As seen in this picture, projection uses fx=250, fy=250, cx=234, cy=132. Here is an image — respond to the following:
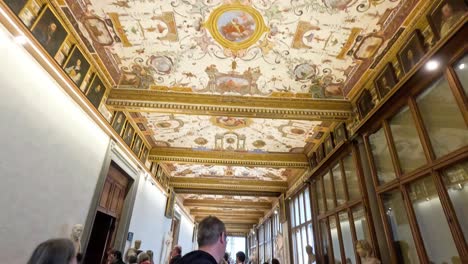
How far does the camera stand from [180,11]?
13.4ft

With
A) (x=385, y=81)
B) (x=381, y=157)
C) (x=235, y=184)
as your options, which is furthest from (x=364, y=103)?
(x=235, y=184)

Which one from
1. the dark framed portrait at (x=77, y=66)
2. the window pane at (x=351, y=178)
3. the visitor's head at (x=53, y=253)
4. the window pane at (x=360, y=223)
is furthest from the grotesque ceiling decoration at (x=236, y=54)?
the visitor's head at (x=53, y=253)

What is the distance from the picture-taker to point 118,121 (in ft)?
21.3

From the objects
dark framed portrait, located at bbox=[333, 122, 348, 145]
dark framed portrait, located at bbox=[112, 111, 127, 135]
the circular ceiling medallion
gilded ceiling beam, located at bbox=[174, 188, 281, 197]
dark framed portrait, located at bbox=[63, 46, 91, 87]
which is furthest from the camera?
gilded ceiling beam, located at bbox=[174, 188, 281, 197]

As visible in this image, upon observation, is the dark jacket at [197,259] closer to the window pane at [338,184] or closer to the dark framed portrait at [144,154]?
the window pane at [338,184]

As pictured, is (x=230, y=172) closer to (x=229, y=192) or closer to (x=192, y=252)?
(x=229, y=192)

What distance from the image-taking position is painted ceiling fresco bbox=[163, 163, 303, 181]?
1108 centimetres

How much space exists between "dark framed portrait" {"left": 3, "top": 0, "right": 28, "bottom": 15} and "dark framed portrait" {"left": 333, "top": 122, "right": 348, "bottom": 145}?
21.5 feet

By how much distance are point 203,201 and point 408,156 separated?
15432mm

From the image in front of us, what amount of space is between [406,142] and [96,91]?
5.95 metres

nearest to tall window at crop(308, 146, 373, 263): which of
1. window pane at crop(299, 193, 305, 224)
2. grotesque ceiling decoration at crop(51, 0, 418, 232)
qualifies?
grotesque ceiling decoration at crop(51, 0, 418, 232)

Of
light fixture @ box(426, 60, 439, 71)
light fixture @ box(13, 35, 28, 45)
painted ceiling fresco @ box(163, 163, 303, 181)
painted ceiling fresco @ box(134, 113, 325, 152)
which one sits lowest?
light fixture @ box(426, 60, 439, 71)

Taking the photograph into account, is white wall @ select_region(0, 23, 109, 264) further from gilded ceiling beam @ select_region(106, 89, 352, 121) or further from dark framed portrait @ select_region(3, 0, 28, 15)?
gilded ceiling beam @ select_region(106, 89, 352, 121)

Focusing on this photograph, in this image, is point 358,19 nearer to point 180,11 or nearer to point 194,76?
point 180,11
